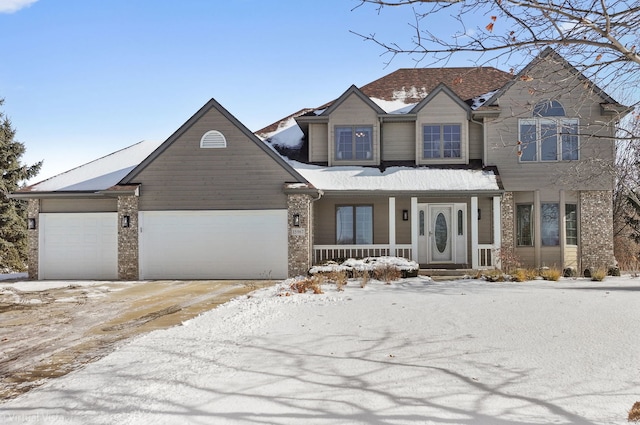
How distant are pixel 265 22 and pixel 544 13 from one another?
22.6ft

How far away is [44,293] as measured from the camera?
13.3m

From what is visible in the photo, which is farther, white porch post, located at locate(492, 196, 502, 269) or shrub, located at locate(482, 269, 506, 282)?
white porch post, located at locate(492, 196, 502, 269)

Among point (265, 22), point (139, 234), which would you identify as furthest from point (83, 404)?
point (139, 234)

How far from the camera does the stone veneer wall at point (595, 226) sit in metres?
17.6

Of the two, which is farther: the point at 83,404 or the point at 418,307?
the point at 418,307

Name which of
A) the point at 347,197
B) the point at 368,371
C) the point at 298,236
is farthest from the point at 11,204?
the point at 368,371

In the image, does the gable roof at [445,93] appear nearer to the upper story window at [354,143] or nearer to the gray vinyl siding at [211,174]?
the upper story window at [354,143]

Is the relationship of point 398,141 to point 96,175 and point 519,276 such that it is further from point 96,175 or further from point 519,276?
Result: point 96,175

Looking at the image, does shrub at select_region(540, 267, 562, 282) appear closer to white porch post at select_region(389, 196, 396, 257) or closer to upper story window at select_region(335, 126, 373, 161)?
white porch post at select_region(389, 196, 396, 257)

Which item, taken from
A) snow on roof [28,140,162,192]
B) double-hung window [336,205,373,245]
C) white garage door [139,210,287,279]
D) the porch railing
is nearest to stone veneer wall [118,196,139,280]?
white garage door [139,210,287,279]

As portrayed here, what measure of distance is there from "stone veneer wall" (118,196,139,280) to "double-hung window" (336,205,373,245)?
686 cm

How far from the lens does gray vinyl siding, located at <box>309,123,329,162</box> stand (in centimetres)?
1867

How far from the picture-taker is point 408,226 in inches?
717

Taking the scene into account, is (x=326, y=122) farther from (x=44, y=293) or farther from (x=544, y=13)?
(x=544, y=13)
